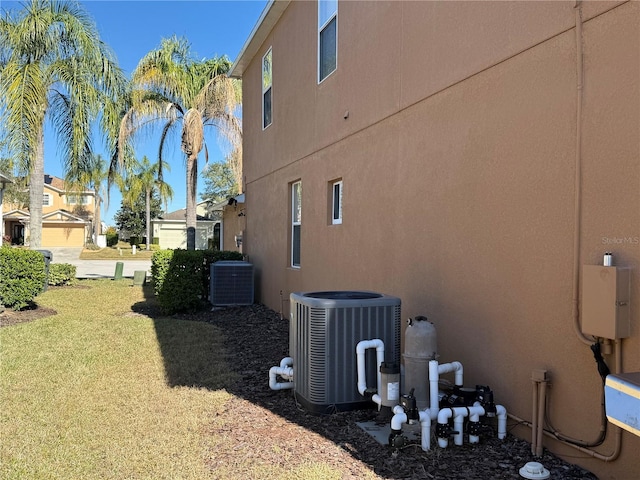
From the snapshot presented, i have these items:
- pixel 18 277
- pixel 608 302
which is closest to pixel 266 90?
pixel 18 277

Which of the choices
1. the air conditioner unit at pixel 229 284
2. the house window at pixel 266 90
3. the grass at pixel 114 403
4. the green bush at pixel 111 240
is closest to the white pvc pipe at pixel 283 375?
the grass at pixel 114 403

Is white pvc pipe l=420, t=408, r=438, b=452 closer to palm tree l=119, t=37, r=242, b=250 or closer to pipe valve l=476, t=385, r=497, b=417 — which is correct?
pipe valve l=476, t=385, r=497, b=417

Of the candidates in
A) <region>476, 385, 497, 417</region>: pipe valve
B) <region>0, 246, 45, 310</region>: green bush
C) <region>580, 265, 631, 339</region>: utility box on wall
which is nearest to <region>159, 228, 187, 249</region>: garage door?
<region>0, 246, 45, 310</region>: green bush

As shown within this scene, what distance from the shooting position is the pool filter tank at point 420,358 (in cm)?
405

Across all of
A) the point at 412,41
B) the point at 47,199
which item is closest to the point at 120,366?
the point at 412,41

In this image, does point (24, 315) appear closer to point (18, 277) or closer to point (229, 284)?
point (18, 277)

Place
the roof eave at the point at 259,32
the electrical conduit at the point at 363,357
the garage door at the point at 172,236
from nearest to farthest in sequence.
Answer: the electrical conduit at the point at 363,357 → the roof eave at the point at 259,32 → the garage door at the point at 172,236

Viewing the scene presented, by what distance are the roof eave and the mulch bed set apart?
7.21 m

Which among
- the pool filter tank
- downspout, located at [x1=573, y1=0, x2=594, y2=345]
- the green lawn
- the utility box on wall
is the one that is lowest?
the green lawn

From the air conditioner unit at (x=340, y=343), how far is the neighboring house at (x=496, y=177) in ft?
1.93

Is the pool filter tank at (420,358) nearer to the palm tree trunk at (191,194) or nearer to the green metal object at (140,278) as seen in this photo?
the palm tree trunk at (191,194)

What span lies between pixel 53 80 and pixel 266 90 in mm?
6474

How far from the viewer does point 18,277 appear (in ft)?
33.9

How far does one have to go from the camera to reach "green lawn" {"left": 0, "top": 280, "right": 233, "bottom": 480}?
11.6 ft
